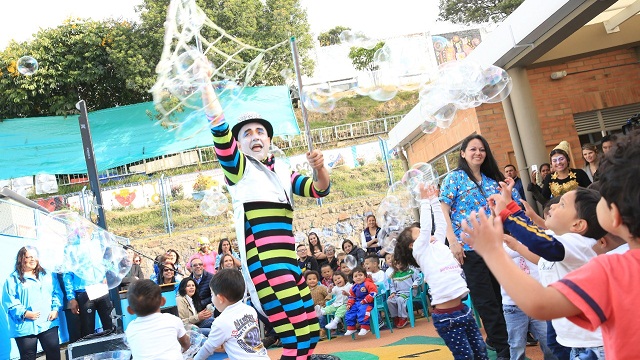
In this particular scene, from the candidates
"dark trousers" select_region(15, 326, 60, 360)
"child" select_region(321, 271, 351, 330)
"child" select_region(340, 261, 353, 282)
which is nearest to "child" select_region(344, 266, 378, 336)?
"child" select_region(321, 271, 351, 330)

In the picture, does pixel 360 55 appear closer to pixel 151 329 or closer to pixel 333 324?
pixel 333 324

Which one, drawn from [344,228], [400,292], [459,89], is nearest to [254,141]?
[459,89]

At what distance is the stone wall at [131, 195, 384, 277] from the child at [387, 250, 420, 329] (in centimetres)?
1103

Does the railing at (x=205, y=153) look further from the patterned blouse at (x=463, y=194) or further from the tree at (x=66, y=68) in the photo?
the patterned blouse at (x=463, y=194)

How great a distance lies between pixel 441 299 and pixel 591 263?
110 inches

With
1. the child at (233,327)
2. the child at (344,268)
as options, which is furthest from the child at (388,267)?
the child at (233,327)

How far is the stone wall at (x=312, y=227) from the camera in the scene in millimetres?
21141

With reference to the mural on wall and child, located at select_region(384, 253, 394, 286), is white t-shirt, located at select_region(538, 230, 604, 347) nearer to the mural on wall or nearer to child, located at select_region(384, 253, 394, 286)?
child, located at select_region(384, 253, 394, 286)

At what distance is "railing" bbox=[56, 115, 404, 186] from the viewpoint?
27016mm

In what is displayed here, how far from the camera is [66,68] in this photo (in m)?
29.9

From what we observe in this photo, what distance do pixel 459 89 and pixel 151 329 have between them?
3.96 m

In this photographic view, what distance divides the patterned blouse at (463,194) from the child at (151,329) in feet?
7.43

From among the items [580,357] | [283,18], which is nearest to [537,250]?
[580,357]

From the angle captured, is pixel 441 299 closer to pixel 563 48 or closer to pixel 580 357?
pixel 580 357
